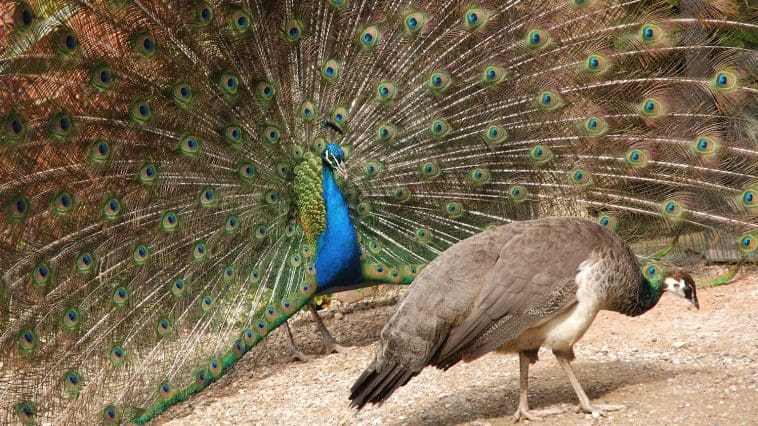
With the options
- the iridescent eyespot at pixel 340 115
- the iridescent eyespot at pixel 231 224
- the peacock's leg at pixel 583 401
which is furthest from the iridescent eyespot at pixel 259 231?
the peacock's leg at pixel 583 401

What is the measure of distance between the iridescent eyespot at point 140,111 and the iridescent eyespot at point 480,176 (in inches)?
79.3

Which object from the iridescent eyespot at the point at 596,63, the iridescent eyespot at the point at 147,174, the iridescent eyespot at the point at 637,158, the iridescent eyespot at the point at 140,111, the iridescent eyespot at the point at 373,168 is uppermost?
the iridescent eyespot at the point at 140,111

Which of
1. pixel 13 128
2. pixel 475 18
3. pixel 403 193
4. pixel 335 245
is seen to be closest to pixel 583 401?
pixel 335 245

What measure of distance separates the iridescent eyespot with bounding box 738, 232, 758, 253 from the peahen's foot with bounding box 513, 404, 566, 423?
173cm

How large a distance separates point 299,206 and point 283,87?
77 cm

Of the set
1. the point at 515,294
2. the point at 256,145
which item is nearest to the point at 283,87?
the point at 256,145

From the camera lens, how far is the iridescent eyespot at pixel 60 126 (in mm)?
4449

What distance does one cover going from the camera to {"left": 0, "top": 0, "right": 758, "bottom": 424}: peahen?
4.56 metres

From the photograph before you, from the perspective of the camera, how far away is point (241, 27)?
500 cm

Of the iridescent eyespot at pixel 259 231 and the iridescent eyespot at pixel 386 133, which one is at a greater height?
the iridescent eyespot at pixel 386 133

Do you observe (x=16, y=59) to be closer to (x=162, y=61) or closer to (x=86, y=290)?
(x=162, y=61)

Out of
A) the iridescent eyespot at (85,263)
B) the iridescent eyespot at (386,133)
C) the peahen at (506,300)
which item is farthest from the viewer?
the iridescent eyespot at (386,133)

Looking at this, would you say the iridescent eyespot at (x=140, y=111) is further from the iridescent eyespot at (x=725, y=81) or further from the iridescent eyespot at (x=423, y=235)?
the iridescent eyespot at (x=725, y=81)

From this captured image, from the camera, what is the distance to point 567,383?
433cm
